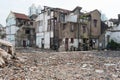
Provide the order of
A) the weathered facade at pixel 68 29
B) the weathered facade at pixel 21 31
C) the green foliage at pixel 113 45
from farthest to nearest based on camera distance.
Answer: the weathered facade at pixel 21 31, the weathered facade at pixel 68 29, the green foliage at pixel 113 45

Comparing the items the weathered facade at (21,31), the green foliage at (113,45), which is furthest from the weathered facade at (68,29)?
the weathered facade at (21,31)

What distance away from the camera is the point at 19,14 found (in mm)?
57312

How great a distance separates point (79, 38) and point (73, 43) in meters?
1.76

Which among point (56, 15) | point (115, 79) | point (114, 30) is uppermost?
point (56, 15)

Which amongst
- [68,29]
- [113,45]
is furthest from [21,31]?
[113,45]

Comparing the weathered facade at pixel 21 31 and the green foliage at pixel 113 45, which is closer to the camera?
the green foliage at pixel 113 45

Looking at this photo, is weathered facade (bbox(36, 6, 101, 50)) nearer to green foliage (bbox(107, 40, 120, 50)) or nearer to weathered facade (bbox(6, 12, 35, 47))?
green foliage (bbox(107, 40, 120, 50))

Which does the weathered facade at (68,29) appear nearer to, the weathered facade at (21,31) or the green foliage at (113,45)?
the green foliage at (113,45)

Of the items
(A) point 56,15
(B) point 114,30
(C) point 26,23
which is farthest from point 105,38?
(C) point 26,23

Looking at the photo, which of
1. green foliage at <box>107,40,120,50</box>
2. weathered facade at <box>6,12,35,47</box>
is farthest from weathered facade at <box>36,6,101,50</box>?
weathered facade at <box>6,12,35,47</box>

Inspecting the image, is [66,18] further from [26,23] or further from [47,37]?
[26,23]

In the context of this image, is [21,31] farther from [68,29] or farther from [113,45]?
[113,45]

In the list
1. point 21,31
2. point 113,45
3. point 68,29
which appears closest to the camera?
point 113,45

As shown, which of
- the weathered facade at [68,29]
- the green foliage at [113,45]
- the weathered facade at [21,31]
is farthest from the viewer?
the weathered facade at [21,31]
